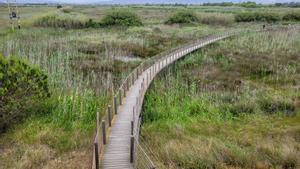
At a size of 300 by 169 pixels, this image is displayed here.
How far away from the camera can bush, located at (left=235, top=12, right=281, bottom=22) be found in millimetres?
78688

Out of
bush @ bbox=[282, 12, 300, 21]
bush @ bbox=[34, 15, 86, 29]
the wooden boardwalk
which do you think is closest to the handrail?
the wooden boardwalk

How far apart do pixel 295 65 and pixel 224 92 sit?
11273 millimetres

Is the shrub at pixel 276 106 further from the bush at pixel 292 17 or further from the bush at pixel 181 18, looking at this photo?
the bush at pixel 292 17

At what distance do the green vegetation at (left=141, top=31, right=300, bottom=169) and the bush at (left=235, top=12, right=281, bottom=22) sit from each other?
4296cm

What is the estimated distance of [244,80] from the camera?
2978cm

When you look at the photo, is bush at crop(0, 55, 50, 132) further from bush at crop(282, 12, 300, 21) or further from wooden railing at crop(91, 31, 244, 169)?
bush at crop(282, 12, 300, 21)

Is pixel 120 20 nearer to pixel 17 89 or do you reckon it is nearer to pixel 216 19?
pixel 216 19

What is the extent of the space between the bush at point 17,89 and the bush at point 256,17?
63.8 m

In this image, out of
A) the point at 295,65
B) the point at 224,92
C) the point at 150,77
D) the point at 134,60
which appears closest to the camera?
the point at 224,92

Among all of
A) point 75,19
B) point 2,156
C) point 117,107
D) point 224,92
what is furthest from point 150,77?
point 75,19

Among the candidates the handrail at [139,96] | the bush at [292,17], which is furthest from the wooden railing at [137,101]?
the bush at [292,17]

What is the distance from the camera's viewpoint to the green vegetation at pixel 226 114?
15359mm

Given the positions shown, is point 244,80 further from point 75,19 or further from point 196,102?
point 75,19

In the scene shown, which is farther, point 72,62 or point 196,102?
point 72,62
